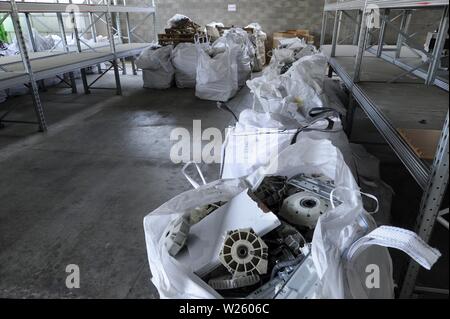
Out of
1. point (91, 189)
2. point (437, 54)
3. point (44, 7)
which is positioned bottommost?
point (91, 189)

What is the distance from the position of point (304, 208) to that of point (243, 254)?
331mm

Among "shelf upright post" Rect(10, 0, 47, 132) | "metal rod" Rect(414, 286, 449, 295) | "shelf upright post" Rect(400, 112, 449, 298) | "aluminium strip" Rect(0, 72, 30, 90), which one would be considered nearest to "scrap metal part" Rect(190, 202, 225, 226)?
"shelf upright post" Rect(400, 112, 449, 298)

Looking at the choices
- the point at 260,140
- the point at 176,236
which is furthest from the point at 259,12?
the point at 176,236

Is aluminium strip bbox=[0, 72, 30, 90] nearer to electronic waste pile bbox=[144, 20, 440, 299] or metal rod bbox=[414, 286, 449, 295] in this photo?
electronic waste pile bbox=[144, 20, 440, 299]

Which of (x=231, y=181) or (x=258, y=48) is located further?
(x=258, y=48)

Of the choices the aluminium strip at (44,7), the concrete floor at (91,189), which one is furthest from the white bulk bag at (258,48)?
the aluminium strip at (44,7)

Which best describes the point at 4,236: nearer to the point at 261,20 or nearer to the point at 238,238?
the point at 238,238

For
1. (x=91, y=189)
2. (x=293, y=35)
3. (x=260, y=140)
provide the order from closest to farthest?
1. (x=260, y=140)
2. (x=91, y=189)
3. (x=293, y=35)

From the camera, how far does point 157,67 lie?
468 cm

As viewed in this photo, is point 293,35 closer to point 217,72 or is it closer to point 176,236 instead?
point 217,72

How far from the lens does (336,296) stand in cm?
76

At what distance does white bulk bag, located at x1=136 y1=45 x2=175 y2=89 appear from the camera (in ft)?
15.1

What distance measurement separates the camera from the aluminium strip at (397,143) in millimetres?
1079

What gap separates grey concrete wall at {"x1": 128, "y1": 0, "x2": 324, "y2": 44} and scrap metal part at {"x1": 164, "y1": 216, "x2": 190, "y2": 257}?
6909mm
